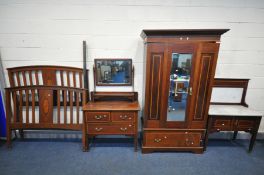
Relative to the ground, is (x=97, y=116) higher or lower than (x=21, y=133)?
higher

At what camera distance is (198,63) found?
2.05 meters

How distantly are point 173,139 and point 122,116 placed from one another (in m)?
0.85

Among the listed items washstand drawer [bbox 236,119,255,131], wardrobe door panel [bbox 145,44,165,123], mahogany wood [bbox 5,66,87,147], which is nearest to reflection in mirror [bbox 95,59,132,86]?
mahogany wood [bbox 5,66,87,147]

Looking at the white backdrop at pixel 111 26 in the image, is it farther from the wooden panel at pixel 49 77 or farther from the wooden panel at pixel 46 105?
the wooden panel at pixel 46 105

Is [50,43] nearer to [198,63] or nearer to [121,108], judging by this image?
[121,108]

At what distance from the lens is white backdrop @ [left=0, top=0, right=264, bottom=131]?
236 cm

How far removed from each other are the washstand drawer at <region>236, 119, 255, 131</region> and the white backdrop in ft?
2.80

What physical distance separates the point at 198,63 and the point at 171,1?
1.07 metres

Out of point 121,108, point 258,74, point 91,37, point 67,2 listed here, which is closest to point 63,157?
point 121,108

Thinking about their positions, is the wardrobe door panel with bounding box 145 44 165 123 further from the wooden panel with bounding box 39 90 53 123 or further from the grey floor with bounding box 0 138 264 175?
the wooden panel with bounding box 39 90 53 123

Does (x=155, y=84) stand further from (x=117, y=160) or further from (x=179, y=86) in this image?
(x=117, y=160)

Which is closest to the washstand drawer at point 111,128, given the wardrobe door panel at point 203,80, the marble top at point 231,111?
the wardrobe door panel at point 203,80

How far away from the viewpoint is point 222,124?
2.32 metres

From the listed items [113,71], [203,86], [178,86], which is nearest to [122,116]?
[113,71]
